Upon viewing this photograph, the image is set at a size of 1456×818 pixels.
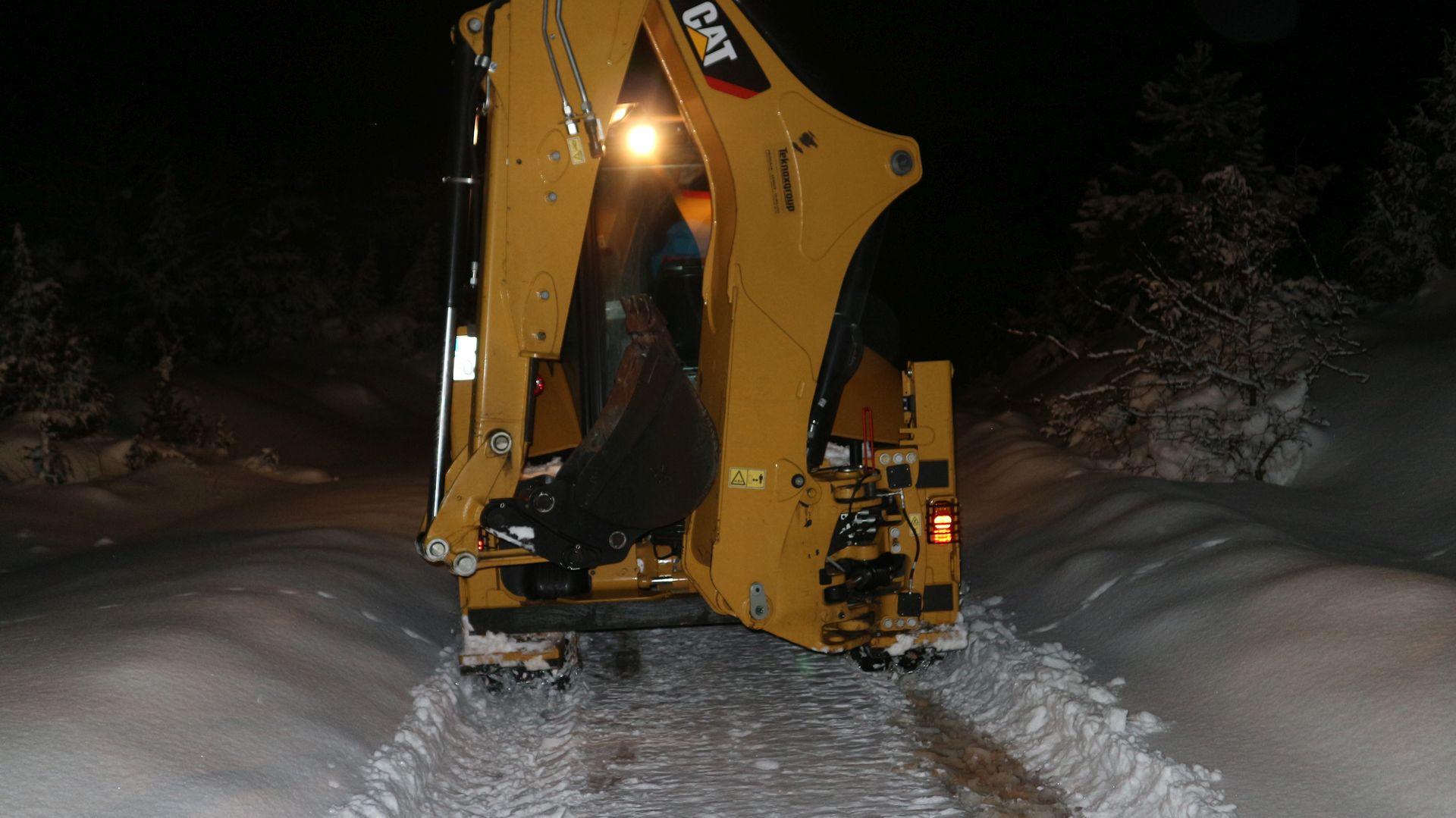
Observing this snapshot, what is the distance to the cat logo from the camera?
5.61m

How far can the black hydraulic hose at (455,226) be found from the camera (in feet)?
18.7

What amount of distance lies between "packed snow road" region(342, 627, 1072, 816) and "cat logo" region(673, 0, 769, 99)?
10.2ft

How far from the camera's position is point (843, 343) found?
594cm

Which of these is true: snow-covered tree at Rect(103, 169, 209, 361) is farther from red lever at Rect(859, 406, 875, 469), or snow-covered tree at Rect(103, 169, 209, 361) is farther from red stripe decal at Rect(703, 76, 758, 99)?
red stripe decal at Rect(703, 76, 758, 99)

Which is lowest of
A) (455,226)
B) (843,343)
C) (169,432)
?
(169,432)

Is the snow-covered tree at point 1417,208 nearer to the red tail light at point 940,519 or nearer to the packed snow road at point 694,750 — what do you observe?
the red tail light at point 940,519

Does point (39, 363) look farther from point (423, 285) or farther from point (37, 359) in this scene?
point (423, 285)

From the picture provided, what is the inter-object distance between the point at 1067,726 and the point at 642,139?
3837mm

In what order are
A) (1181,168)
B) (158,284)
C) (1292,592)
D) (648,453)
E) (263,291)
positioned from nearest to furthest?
(648,453), (1292,592), (1181,168), (158,284), (263,291)

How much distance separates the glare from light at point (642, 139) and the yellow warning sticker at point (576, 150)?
1394 millimetres

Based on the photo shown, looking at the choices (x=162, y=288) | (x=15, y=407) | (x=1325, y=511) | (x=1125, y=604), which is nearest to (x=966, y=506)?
(x=1325, y=511)

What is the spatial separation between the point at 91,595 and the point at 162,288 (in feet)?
65.0

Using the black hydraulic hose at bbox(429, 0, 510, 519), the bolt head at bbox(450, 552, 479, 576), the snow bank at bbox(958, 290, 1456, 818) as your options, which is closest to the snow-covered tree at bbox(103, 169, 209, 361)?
the snow bank at bbox(958, 290, 1456, 818)

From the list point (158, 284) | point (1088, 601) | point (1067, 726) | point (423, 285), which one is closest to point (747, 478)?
point (1067, 726)
